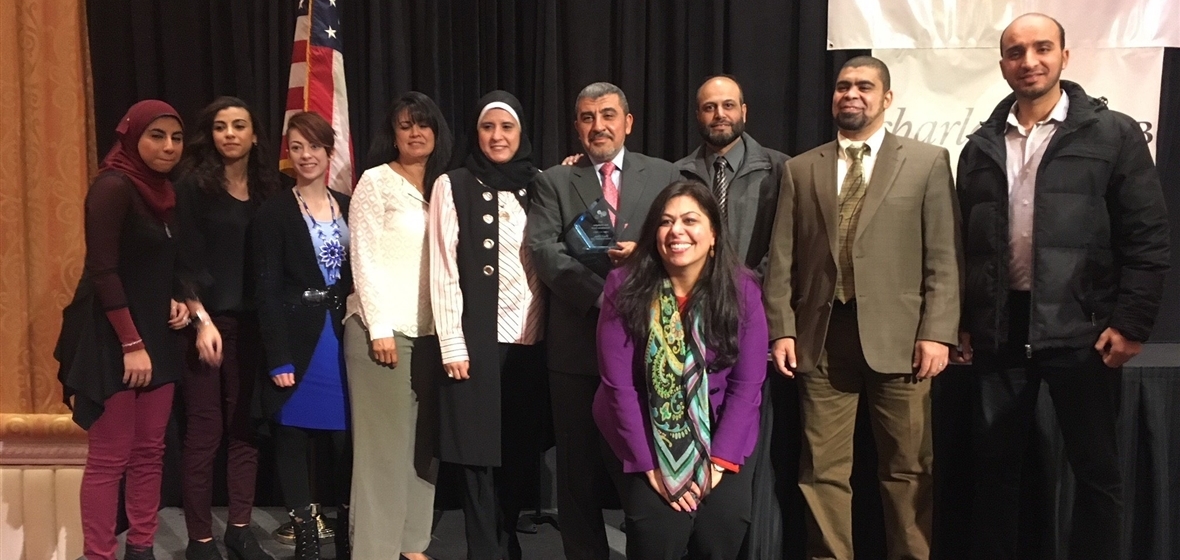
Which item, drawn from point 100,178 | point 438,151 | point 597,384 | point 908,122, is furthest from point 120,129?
point 908,122

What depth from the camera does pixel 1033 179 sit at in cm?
224

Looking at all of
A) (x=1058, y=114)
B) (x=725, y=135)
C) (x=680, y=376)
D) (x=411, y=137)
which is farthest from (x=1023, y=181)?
(x=411, y=137)

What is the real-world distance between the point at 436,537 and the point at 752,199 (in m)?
1.84

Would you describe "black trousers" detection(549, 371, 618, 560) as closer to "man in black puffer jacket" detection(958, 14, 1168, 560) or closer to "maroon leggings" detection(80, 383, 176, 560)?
"man in black puffer jacket" detection(958, 14, 1168, 560)

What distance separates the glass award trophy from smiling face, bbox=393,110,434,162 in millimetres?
586

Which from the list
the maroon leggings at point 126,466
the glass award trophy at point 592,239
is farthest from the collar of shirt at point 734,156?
the maroon leggings at point 126,466

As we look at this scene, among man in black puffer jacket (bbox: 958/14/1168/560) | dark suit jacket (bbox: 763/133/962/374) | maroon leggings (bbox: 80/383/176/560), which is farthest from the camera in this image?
maroon leggings (bbox: 80/383/176/560)

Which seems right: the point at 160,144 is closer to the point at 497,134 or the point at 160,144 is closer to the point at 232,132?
the point at 232,132

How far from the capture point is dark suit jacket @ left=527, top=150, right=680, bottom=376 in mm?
2316

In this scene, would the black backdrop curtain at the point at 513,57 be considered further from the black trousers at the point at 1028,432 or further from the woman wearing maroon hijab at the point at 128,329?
the black trousers at the point at 1028,432

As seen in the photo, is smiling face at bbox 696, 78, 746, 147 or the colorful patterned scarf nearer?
the colorful patterned scarf

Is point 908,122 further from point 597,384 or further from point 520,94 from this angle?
point 597,384

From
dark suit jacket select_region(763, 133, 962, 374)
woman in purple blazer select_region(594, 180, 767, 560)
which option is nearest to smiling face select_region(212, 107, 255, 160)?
woman in purple blazer select_region(594, 180, 767, 560)

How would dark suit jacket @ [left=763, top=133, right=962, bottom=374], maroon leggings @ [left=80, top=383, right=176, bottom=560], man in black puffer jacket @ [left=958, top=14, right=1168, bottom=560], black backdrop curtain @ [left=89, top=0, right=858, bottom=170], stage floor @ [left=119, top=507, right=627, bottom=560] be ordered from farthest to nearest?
1. black backdrop curtain @ [left=89, top=0, right=858, bottom=170]
2. stage floor @ [left=119, top=507, right=627, bottom=560]
3. maroon leggings @ [left=80, top=383, right=176, bottom=560]
4. dark suit jacket @ [left=763, top=133, right=962, bottom=374]
5. man in black puffer jacket @ [left=958, top=14, right=1168, bottom=560]
